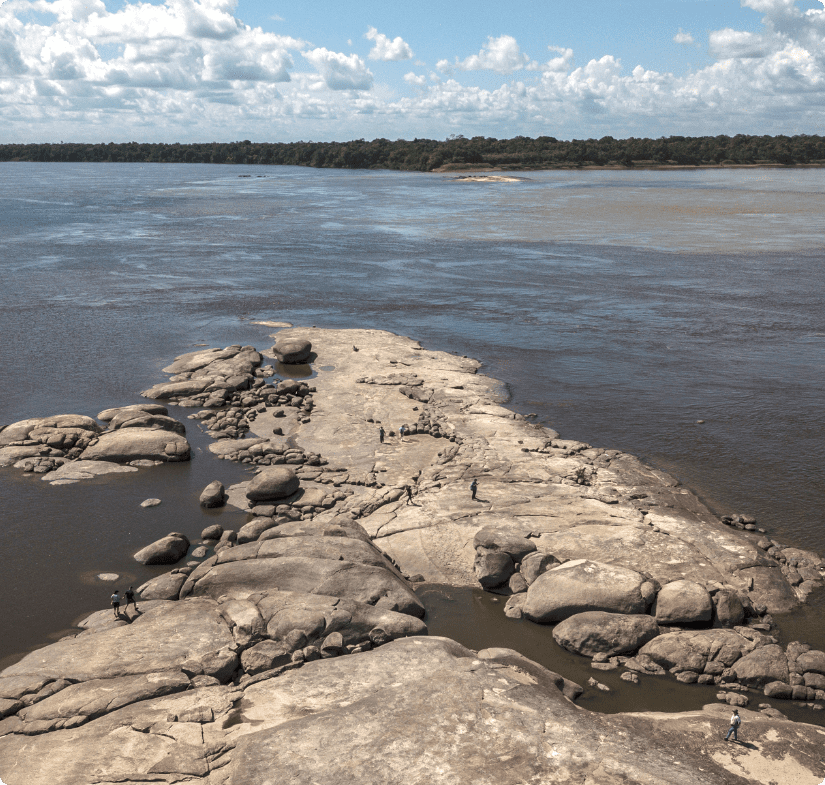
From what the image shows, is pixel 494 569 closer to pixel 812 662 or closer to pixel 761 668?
pixel 761 668

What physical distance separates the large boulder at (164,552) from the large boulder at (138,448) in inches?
305

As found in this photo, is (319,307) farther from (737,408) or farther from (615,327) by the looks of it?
(737,408)

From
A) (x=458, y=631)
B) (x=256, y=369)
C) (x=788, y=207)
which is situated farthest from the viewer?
(x=788, y=207)

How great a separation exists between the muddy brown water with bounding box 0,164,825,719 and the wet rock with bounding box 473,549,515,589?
53cm

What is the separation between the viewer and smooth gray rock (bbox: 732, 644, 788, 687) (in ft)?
61.8

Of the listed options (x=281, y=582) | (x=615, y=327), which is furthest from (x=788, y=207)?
(x=281, y=582)

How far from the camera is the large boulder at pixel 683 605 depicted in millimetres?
20766

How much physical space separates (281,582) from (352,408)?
16.5m

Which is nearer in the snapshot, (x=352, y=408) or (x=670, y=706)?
(x=670, y=706)

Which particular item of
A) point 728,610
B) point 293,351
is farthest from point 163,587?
point 293,351

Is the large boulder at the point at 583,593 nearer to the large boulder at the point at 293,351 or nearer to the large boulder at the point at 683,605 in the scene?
the large boulder at the point at 683,605

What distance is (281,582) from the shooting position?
21.2 meters

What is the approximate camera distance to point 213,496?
28.1 m

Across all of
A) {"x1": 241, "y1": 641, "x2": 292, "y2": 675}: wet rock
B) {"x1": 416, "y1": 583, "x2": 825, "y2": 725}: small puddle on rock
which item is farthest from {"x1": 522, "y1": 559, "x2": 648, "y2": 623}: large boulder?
{"x1": 241, "y1": 641, "x2": 292, "y2": 675}: wet rock
